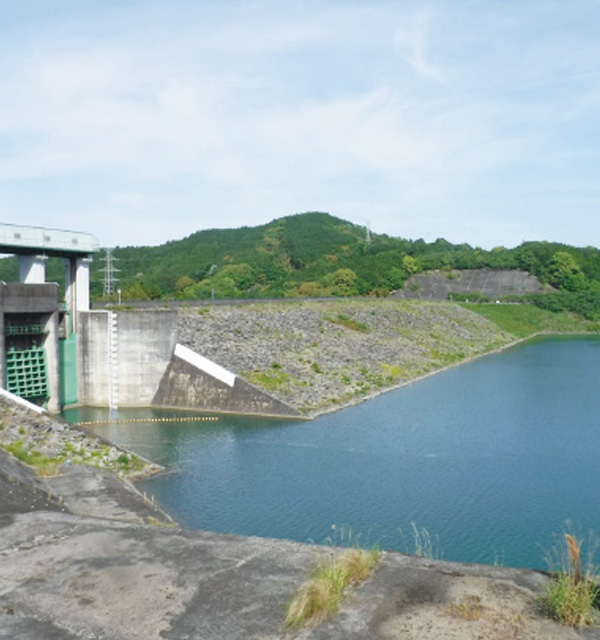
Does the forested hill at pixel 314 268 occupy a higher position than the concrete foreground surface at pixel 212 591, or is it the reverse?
the forested hill at pixel 314 268

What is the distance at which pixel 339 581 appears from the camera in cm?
1439

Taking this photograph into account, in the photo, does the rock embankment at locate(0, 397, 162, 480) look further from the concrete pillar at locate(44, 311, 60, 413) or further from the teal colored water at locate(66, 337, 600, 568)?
the concrete pillar at locate(44, 311, 60, 413)

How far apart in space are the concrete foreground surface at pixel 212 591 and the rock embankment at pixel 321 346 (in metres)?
31.2

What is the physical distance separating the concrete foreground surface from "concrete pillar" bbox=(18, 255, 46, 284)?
30.7m

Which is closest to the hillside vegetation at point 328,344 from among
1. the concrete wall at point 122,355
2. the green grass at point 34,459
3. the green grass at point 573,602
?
the concrete wall at point 122,355

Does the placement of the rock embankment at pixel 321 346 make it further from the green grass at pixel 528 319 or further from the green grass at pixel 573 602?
the green grass at pixel 573 602

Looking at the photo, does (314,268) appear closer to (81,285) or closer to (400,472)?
(81,285)

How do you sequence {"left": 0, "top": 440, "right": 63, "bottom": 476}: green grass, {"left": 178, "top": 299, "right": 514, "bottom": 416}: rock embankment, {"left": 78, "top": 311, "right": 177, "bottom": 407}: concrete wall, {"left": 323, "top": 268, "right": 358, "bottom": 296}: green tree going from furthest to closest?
{"left": 323, "top": 268, "right": 358, "bottom": 296}: green tree → {"left": 178, "top": 299, "right": 514, "bottom": 416}: rock embankment → {"left": 78, "top": 311, "right": 177, "bottom": 407}: concrete wall → {"left": 0, "top": 440, "right": 63, "bottom": 476}: green grass

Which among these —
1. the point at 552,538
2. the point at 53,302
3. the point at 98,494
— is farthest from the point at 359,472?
the point at 53,302

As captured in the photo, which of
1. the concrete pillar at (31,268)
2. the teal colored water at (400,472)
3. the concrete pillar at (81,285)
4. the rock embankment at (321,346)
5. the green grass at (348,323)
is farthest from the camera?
the green grass at (348,323)

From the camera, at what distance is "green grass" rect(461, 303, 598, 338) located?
116m

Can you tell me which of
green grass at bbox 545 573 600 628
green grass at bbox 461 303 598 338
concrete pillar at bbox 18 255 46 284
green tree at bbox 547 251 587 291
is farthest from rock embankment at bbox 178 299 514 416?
green tree at bbox 547 251 587 291

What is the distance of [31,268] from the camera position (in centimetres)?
4775

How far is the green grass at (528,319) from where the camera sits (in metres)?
116
